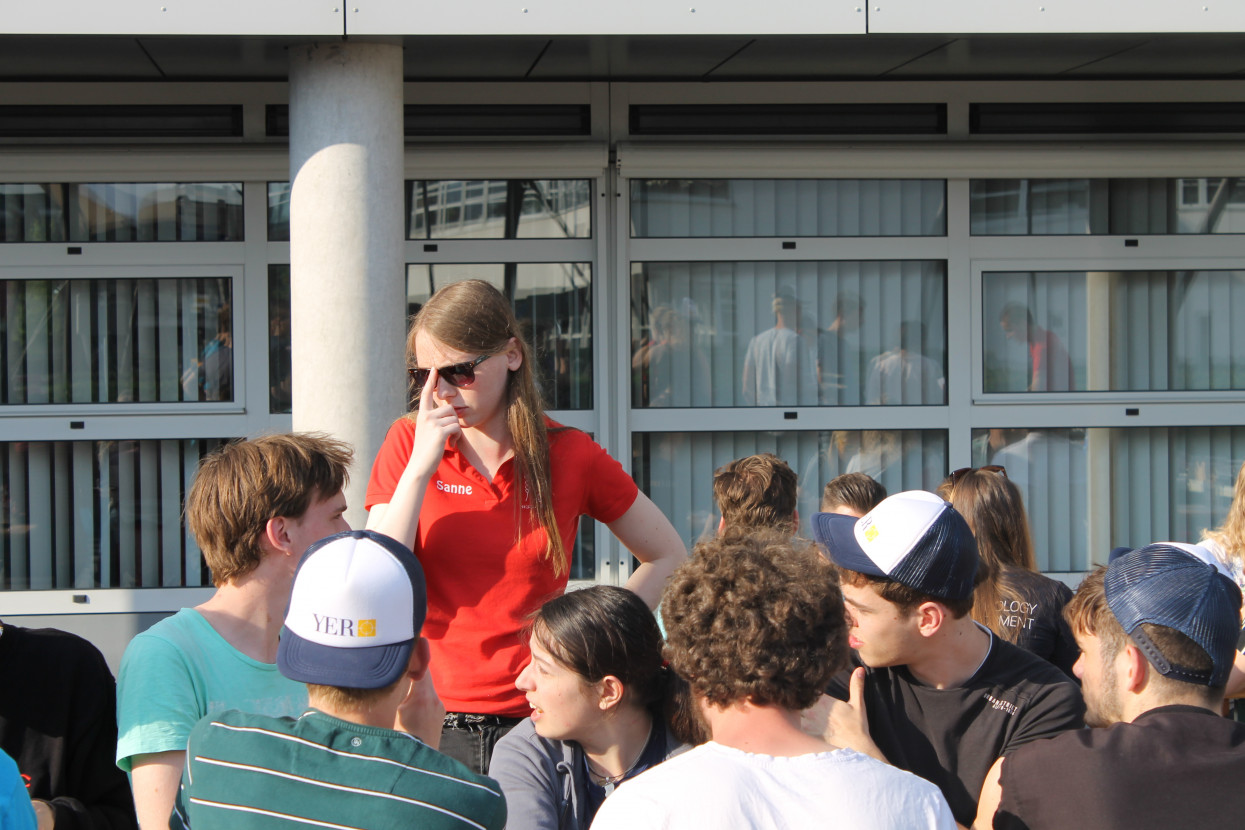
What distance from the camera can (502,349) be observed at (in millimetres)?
2625

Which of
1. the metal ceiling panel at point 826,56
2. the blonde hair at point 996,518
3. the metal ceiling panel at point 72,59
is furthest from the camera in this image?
the metal ceiling panel at point 826,56

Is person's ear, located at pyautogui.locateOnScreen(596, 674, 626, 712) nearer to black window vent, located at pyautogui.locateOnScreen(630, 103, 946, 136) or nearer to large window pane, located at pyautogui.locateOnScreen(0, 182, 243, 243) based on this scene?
black window vent, located at pyautogui.locateOnScreen(630, 103, 946, 136)

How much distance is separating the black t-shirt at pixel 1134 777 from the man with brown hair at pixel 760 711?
1.11 feet

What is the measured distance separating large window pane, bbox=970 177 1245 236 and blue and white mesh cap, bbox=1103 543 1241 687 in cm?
450

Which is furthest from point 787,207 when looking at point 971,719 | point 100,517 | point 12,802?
point 12,802

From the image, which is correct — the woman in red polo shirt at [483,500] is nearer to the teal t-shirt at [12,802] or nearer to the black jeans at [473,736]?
the black jeans at [473,736]

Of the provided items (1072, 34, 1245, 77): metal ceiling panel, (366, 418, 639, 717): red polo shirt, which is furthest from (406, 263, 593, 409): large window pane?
(366, 418, 639, 717): red polo shirt

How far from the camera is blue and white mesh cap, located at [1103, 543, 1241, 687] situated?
72.0 inches

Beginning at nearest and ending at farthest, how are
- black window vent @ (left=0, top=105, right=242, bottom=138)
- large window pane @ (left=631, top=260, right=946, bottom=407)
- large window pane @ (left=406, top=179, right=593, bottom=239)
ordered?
black window vent @ (left=0, top=105, right=242, bottom=138) < large window pane @ (left=406, top=179, right=593, bottom=239) < large window pane @ (left=631, top=260, right=946, bottom=407)

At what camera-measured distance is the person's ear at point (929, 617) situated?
2045 mm

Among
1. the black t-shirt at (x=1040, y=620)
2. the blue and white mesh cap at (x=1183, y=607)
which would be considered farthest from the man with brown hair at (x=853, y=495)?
the blue and white mesh cap at (x=1183, y=607)

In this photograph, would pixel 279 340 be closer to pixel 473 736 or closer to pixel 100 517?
pixel 100 517

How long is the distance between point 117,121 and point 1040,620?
5.13 m
